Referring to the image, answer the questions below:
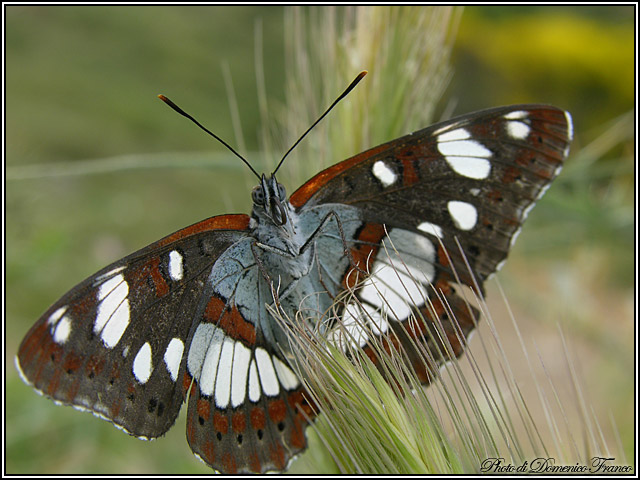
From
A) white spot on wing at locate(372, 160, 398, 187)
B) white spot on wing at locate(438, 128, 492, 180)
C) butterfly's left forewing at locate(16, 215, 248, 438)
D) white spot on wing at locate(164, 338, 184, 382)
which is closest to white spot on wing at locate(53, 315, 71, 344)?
butterfly's left forewing at locate(16, 215, 248, 438)

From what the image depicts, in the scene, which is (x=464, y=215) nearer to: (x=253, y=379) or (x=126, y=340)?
(x=253, y=379)

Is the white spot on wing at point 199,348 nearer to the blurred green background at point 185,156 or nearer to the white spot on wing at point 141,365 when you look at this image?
the white spot on wing at point 141,365

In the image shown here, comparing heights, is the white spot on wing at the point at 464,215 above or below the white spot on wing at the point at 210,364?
above

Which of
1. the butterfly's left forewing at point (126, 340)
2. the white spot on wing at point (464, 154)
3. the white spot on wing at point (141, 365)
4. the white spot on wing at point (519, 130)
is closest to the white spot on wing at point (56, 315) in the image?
the butterfly's left forewing at point (126, 340)

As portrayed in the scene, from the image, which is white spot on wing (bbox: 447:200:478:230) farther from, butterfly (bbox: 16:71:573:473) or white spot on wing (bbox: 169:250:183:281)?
white spot on wing (bbox: 169:250:183:281)

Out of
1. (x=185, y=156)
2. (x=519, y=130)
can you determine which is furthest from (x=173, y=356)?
(x=519, y=130)

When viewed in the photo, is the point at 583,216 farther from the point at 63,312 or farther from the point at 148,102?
the point at 148,102

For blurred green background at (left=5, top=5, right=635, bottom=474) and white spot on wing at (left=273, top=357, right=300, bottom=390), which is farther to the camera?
blurred green background at (left=5, top=5, right=635, bottom=474)
